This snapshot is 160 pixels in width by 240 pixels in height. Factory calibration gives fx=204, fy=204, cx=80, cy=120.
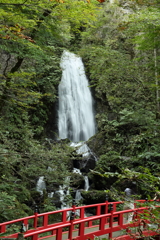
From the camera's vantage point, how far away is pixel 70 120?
59.5ft

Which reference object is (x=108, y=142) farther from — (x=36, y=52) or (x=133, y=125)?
(x=36, y=52)

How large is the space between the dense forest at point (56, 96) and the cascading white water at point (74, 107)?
0.81m

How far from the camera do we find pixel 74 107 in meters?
18.9

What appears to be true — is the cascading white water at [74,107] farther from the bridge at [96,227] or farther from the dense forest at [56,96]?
the bridge at [96,227]

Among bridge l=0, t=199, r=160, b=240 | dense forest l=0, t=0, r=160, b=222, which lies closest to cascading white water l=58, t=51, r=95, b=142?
dense forest l=0, t=0, r=160, b=222

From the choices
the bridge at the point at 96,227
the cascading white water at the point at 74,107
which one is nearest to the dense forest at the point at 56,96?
the bridge at the point at 96,227

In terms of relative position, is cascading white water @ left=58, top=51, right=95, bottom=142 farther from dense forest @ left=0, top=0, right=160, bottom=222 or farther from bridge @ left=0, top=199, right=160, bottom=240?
bridge @ left=0, top=199, right=160, bottom=240

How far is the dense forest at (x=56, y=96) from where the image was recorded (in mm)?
5910

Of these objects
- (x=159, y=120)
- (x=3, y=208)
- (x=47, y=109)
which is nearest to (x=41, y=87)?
(x=47, y=109)

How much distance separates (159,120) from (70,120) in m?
8.98

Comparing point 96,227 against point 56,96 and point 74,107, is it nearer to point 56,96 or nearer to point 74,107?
point 56,96

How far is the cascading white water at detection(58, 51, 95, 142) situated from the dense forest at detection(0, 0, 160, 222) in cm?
81

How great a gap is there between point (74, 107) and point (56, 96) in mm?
5343

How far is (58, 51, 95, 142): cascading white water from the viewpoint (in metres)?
17.8
